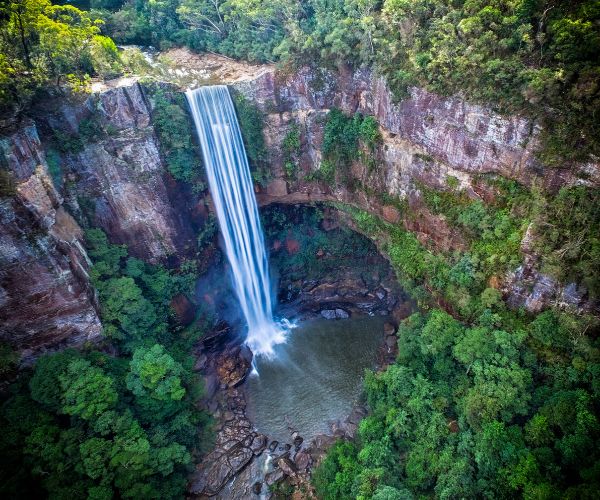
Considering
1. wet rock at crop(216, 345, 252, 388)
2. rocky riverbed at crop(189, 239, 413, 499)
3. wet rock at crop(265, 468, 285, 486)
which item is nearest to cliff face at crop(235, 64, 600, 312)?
rocky riverbed at crop(189, 239, 413, 499)

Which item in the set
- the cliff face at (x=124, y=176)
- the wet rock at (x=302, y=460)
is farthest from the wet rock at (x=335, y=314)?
the cliff face at (x=124, y=176)

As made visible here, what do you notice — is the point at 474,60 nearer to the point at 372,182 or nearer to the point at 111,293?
the point at 372,182

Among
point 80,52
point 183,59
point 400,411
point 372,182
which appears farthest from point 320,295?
point 80,52

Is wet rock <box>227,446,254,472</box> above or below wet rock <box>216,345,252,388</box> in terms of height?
below

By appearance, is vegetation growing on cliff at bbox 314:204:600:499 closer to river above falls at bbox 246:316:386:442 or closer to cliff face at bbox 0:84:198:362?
river above falls at bbox 246:316:386:442

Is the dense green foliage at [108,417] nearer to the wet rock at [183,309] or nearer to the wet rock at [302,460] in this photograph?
the wet rock at [183,309]
